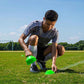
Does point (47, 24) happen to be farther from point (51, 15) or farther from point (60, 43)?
point (60, 43)

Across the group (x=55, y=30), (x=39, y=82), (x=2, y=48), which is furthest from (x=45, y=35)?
(x=2, y=48)

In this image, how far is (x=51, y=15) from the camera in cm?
361

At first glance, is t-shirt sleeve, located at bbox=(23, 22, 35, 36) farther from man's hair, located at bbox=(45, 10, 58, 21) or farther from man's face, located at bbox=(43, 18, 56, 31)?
man's hair, located at bbox=(45, 10, 58, 21)

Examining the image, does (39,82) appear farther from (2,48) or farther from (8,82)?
(2,48)

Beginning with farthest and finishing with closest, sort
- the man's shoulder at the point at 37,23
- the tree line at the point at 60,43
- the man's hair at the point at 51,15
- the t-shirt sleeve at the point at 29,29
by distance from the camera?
the tree line at the point at 60,43 < the man's shoulder at the point at 37,23 < the t-shirt sleeve at the point at 29,29 < the man's hair at the point at 51,15

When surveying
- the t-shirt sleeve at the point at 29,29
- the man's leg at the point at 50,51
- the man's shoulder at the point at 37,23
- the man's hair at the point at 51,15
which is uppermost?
the man's hair at the point at 51,15

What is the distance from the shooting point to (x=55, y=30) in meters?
4.22

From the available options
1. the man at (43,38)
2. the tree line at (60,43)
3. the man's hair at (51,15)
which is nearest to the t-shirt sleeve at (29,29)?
the man at (43,38)

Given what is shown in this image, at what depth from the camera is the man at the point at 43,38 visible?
12.1ft

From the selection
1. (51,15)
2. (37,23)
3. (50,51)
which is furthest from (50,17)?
(50,51)

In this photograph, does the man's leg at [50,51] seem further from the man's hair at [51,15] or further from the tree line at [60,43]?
the tree line at [60,43]

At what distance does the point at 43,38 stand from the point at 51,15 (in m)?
0.85

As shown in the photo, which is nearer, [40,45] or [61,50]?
[61,50]

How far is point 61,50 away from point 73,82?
152 cm
